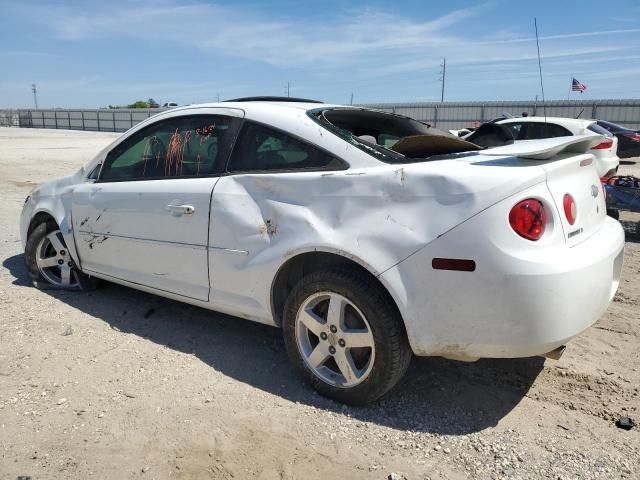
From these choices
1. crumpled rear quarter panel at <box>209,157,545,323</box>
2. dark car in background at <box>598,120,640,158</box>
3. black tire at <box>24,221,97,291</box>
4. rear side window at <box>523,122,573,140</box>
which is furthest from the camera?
dark car in background at <box>598,120,640,158</box>

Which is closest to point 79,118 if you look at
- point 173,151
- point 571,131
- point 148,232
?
point 571,131

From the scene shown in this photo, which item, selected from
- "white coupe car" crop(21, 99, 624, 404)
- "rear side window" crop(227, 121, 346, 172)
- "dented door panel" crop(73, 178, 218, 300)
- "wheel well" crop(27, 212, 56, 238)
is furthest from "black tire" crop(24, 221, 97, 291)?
"rear side window" crop(227, 121, 346, 172)

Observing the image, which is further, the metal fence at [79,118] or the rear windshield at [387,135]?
the metal fence at [79,118]

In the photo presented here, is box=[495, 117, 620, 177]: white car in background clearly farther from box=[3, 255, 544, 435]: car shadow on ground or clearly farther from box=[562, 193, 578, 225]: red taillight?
box=[562, 193, 578, 225]: red taillight

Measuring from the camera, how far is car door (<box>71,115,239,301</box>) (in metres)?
3.57

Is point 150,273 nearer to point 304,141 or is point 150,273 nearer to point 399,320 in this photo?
point 304,141

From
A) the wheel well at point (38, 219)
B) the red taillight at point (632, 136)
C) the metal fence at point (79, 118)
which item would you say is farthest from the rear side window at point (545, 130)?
the metal fence at point (79, 118)

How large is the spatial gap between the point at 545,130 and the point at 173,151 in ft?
31.8

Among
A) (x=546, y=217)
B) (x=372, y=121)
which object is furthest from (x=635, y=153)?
(x=546, y=217)

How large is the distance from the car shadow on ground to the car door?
0.39 metres

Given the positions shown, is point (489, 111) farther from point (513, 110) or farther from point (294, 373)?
point (294, 373)

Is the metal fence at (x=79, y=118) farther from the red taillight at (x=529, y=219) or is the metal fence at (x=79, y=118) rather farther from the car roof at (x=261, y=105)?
the red taillight at (x=529, y=219)

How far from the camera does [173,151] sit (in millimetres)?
3883

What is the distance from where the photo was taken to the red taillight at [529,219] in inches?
99.9
